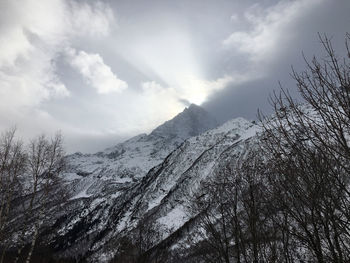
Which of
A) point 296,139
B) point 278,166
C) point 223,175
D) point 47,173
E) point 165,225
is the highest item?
point 165,225

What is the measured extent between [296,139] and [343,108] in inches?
47.9

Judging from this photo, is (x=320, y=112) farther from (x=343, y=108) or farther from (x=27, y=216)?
(x=27, y=216)

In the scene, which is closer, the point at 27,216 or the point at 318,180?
the point at 318,180

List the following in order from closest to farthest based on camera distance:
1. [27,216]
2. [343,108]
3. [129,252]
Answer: [343,108]
[27,216]
[129,252]

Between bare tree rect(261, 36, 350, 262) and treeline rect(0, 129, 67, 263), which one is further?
treeline rect(0, 129, 67, 263)

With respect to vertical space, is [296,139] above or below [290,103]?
below

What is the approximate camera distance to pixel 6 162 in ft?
55.9

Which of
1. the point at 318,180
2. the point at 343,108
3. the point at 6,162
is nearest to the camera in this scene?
the point at 343,108

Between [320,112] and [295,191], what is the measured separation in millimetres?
2111

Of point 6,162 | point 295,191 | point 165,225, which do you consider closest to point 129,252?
point 6,162

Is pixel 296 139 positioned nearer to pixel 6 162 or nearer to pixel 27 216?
pixel 27 216

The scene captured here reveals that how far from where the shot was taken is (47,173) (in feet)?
59.5

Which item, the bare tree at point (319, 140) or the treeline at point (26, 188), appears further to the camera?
the treeline at point (26, 188)

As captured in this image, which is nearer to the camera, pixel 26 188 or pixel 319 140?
pixel 319 140
